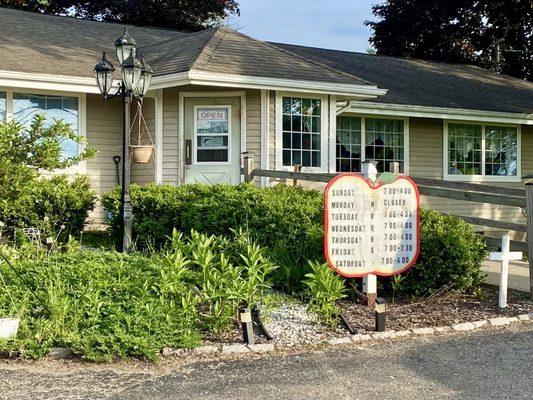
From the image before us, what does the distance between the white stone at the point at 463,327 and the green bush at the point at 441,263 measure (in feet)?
3.16

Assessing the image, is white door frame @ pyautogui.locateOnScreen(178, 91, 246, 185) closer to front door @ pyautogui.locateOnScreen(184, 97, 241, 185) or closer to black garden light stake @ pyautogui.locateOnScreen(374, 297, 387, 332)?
front door @ pyautogui.locateOnScreen(184, 97, 241, 185)

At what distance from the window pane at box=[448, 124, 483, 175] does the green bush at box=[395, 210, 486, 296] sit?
360 inches

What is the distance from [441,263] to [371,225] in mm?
1157

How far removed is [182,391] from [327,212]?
264 centimetres

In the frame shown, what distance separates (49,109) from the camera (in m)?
12.5

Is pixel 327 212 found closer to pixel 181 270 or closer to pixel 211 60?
pixel 181 270

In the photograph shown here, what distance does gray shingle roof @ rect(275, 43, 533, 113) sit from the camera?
16.0 meters

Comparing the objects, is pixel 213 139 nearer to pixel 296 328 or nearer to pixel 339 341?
pixel 296 328

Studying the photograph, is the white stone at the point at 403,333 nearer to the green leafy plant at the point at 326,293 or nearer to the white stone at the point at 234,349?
the green leafy plant at the point at 326,293

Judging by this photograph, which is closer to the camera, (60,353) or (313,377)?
(313,377)

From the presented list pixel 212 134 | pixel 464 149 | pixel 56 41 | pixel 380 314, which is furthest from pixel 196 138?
pixel 464 149

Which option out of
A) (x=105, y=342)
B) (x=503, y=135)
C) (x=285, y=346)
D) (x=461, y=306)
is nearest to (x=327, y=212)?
(x=285, y=346)

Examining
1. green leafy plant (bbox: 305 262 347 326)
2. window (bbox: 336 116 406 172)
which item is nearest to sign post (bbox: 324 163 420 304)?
green leafy plant (bbox: 305 262 347 326)

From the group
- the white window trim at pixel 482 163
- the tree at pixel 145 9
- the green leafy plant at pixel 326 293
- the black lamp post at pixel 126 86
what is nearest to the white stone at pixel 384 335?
the green leafy plant at pixel 326 293
